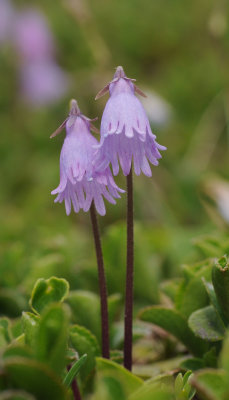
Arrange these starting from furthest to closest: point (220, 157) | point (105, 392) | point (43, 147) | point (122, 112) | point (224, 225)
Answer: point (43, 147) < point (220, 157) < point (224, 225) < point (122, 112) < point (105, 392)

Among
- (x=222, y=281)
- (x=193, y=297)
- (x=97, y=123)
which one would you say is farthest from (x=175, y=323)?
(x=97, y=123)

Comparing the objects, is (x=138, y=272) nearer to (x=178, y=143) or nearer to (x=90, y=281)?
(x=90, y=281)

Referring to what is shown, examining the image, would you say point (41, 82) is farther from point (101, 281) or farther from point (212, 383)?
point (212, 383)

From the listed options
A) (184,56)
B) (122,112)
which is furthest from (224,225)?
(184,56)

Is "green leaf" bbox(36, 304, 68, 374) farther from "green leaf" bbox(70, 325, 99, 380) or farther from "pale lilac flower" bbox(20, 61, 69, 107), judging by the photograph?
"pale lilac flower" bbox(20, 61, 69, 107)

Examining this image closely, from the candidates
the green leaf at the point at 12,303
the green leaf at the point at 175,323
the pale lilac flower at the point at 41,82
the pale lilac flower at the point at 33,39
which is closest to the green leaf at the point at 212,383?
the green leaf at the point at 175,323

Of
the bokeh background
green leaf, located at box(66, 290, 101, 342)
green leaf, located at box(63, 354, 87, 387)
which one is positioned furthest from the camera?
the bokeh background

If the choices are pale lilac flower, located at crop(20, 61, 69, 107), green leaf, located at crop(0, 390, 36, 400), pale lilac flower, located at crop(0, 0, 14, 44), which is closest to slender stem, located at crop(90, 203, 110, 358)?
green leaf, located at crop(0, 390, 36, 400)
